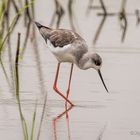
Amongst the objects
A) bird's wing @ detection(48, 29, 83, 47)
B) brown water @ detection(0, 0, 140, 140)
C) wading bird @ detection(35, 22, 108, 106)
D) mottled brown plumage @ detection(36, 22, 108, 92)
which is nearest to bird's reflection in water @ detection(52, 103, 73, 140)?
brown water @ detection(0, 0, 140, 140)

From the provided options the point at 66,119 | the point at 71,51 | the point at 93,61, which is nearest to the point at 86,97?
the point at 93,61

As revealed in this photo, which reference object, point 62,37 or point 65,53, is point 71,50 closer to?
point 65,53

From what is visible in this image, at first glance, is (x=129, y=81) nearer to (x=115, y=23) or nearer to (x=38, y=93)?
(x=38, y=93)

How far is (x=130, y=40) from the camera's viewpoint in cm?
1081

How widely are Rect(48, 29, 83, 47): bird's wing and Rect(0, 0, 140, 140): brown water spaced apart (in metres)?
0.45

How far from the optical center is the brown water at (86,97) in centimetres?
713

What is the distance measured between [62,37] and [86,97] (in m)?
0.73

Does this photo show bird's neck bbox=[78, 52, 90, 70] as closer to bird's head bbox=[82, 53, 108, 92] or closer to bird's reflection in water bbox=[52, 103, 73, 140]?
bird's head bbox=[82, 53, 108, 92]

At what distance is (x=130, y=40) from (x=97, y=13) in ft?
6.27

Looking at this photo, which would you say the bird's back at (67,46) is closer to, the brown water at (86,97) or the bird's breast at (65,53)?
the bird's breast at (65,53)

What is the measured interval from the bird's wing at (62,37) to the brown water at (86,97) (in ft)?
1.48

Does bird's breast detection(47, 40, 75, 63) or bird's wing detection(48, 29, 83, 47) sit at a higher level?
bird's wing detection(48, 29, 83, 47)

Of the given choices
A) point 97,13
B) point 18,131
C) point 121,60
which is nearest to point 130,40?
point 121,60

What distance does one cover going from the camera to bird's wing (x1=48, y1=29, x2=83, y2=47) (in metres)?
8.49
